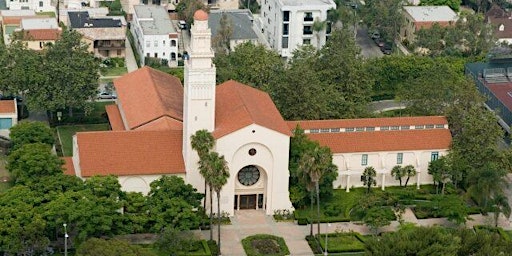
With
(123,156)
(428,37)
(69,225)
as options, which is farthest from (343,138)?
(428,37)

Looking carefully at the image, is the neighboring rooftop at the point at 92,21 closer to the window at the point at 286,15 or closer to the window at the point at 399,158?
the window at the point at 286,15

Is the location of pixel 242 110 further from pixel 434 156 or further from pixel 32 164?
pixel 434 156

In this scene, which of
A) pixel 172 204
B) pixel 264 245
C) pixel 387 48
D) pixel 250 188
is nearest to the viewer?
pixel 172 204

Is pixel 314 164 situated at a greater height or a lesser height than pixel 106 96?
greater

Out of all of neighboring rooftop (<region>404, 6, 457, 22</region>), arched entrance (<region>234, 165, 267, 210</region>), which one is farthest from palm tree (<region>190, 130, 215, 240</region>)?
neighboring rooftop (<region>404, 6, 457, 22</region>)

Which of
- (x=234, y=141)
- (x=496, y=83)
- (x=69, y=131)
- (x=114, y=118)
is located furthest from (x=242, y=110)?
(x=496, y=83)

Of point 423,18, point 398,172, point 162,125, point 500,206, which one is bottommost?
point 500,206

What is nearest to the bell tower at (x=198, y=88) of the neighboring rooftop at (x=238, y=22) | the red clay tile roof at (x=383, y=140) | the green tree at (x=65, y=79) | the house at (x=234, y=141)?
the house at (x=234, y=141)
